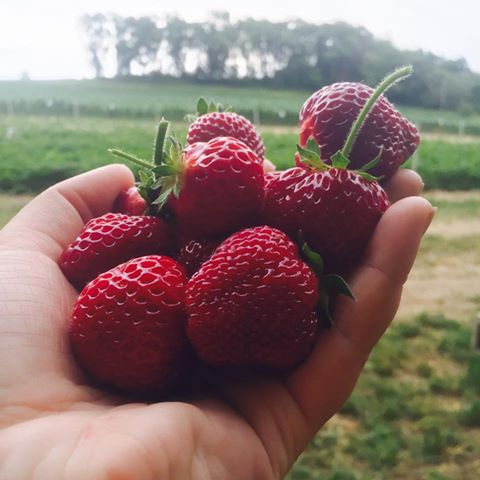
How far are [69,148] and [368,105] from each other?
2.78m

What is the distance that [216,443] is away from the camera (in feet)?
1.75

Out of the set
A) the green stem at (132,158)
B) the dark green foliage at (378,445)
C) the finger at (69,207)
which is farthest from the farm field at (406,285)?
the green stem at (132,158)

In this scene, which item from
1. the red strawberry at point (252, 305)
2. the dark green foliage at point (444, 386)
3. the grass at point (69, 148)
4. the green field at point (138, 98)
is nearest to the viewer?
the red strawberry at point (252, 305)

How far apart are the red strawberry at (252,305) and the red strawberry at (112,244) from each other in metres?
0.11

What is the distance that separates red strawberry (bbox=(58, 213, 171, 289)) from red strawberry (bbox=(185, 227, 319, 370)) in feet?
0.36

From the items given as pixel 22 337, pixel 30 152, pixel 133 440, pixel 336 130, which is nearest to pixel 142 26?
pixel 30 152

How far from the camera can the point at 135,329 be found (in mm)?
568

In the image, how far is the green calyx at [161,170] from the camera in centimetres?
63

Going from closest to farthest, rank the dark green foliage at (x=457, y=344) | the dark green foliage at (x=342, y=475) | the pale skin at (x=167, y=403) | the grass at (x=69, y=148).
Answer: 1. the pale skin at (x=167, y=403)
2. the dark green foliage at (x=342, y=475)
3. the dark green foliage at (x=457, y=344)
4. the grass at (x=69, y=148)

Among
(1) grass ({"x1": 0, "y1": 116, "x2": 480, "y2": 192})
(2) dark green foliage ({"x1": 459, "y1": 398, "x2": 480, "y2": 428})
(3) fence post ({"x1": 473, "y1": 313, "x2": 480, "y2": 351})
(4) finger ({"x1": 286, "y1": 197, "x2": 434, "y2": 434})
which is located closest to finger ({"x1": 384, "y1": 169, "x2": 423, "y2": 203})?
(4) finger ({"x1": 286, "y1": 197, "x2": 434, "y2": 434})

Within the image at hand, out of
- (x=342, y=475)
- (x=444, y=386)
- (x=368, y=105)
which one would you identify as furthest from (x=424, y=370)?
(x=368, y=105)

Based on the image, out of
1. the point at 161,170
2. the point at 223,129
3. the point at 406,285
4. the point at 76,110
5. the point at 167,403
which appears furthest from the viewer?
the point at 76,110

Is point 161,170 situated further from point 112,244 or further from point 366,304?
point 366,304

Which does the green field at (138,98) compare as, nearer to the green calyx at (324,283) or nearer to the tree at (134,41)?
the tree at (134,41)
